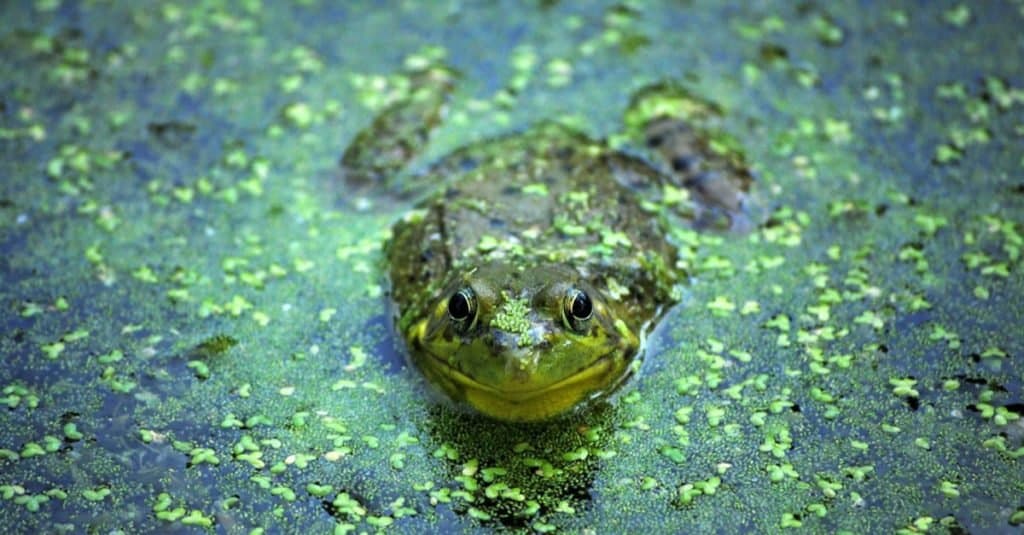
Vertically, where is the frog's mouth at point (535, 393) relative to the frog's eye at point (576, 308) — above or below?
below

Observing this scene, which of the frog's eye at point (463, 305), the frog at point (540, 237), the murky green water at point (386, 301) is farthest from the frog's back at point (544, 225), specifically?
the frog's eye at point (463, 305)

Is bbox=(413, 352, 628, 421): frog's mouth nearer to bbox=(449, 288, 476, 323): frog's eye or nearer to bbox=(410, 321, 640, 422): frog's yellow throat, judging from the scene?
bbox=(410, 321, 640, 422): frog's yellow throat

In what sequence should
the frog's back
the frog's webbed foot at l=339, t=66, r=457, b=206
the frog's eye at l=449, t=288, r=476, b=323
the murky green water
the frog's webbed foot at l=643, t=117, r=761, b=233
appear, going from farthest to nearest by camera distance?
the frog's webbed foot at l=339, t=66, r=457, b=206 < the frog's webbed foot at l=643, t=117, r=761, b=233 < the frog's back < the frog's eye at l=449, t=288, r=476, b=323 < the murky green water

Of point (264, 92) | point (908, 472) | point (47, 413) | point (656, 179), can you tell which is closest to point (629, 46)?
point (656, 179)

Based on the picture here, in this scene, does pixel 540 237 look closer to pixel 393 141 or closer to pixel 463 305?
pixel 463 305

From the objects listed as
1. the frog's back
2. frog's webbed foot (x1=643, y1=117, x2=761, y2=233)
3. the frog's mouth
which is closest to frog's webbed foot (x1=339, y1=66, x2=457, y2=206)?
the frog's back

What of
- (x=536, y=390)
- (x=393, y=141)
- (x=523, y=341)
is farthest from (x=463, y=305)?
(x=393, y=141)

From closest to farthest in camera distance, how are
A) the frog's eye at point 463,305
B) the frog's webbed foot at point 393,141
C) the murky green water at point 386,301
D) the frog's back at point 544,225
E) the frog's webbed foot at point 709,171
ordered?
the murky green water at point 386,301 < the frog's eye at point 463,305 < the frog's back at point 544,225 < the frog's webbed foot at point 709,171 < the frog's webbed foot at point 393,141

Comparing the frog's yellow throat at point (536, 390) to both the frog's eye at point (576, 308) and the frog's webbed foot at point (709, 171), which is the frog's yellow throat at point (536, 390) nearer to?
the frog's eye at point (576, 308)
